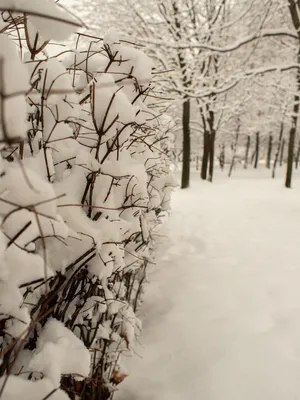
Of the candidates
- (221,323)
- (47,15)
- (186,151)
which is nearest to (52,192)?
(47,15)

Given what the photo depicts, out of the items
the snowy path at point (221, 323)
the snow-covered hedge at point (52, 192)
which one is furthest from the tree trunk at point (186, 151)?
the snow-covered hedge at point (52, 192)

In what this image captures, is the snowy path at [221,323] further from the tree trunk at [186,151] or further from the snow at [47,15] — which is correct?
the tree trunk at [186,151]

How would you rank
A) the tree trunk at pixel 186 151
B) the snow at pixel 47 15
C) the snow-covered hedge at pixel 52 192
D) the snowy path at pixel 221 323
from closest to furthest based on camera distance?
the snow at pixel 47 15, the snow-covered hedge at pixel 52 192, the snowy path at pixel 221 323, the tree trunk at pixel 186 151

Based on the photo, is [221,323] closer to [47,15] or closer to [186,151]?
[47,15]

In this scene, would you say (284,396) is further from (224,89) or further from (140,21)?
(140,21)

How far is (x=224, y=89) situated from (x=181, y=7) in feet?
20.1

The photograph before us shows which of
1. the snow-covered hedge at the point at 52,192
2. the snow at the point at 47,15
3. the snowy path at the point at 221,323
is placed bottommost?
the snowy path at the point at 221,323

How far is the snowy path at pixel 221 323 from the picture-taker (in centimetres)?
186

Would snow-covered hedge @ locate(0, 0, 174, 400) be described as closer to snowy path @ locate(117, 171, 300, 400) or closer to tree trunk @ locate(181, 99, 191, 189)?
snowy path @ locate(117, 171, 300, 400)

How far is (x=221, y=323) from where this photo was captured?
2424 millimetres

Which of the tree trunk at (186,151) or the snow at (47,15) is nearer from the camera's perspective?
the snow at (47,15)

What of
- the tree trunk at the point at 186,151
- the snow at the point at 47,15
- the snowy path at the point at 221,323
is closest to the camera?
the snow at the point at 47,15

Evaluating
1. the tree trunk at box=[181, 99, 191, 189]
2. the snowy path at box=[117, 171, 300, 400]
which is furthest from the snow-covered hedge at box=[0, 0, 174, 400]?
the tree trunk at box=[181, 99, 191, 189]

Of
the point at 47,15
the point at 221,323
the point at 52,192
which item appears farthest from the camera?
the point at 221,323
